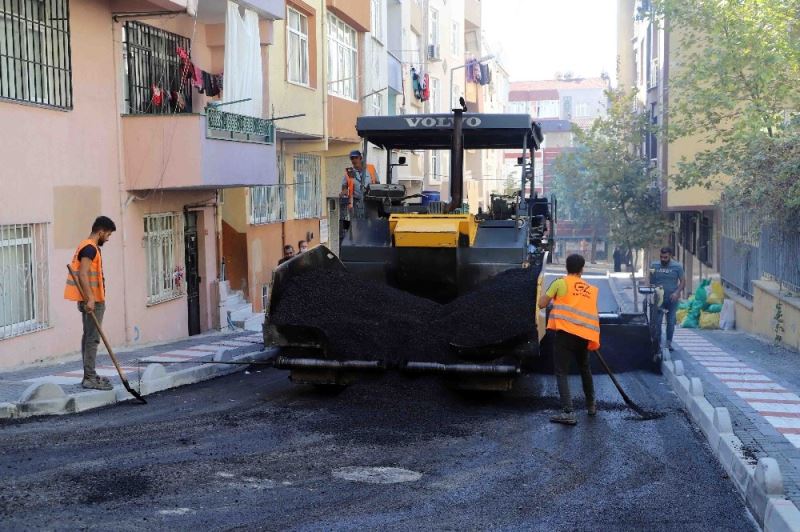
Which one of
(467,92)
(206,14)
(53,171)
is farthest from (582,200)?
(53,171)

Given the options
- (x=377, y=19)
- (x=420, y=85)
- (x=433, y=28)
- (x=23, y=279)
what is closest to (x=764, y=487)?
(x=23, y=279)

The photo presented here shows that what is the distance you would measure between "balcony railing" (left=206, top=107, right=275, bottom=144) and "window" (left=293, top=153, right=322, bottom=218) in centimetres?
464

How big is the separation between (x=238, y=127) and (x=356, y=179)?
513cm

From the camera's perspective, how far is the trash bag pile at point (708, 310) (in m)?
21.5

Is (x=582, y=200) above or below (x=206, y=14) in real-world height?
below

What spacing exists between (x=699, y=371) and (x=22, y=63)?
9.18 metres

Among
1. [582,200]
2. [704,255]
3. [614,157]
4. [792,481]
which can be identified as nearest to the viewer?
[792,481]

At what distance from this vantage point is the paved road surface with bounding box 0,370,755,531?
5.73 meters

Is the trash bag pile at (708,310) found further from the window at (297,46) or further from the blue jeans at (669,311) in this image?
the window at (297,46)

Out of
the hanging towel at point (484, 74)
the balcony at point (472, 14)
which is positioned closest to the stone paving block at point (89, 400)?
the balcony at point (472, 14)

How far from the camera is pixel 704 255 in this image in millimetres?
29328

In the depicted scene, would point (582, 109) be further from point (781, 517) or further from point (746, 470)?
point (781, 517)

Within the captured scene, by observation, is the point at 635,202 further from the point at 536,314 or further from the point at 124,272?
the point at 536,314

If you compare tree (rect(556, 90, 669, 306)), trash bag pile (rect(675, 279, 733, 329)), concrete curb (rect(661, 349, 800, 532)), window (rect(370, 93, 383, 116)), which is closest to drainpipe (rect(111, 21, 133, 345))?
concrete curb (rect(661, 349, 800, 532))
